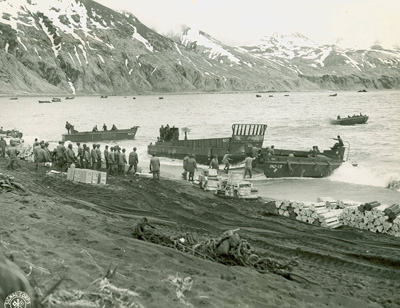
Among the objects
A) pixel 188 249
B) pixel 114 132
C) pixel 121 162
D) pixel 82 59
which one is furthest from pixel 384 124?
pixel 82 59

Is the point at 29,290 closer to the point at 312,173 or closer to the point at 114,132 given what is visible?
the point at 312,173

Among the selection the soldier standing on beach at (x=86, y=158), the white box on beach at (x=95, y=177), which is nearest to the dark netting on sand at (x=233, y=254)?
the white box on beach at (x=95, y=177)

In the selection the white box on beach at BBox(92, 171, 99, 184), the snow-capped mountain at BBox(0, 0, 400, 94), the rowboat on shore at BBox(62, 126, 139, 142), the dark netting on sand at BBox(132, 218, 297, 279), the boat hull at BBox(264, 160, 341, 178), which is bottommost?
the rowboat on shore at BBox(62, 126, 139, 142)

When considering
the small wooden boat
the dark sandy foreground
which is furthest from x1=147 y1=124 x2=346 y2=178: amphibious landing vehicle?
the small wooden boat

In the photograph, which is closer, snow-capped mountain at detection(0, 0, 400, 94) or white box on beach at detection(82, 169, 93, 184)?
white box on beach at detection(82, 169, 93, 184)

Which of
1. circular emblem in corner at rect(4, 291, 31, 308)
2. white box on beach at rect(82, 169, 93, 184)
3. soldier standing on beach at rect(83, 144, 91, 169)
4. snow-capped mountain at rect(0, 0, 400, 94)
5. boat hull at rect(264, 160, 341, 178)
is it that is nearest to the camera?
circular emblem in corner at rect(4, 291, 31, 308)

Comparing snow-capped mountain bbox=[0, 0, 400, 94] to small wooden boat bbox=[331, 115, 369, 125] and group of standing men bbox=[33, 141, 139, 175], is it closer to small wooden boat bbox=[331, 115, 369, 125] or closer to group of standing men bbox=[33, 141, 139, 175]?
small wooden boat bbox=[331, 115, 369, 125]
